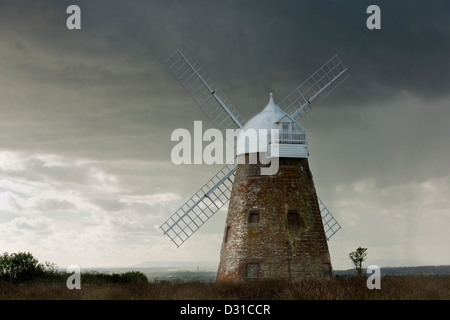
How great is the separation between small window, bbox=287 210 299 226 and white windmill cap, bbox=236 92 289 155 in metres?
3.18

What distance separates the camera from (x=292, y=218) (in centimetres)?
2588

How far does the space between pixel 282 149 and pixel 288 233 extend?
154 inches

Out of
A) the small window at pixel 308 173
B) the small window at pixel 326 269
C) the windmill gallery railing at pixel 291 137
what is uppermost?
the windmill gallery railing at pixel 291 137

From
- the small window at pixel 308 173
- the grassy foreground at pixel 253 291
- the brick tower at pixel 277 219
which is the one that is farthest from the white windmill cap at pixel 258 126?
the grassy foreground at pixel 253 291

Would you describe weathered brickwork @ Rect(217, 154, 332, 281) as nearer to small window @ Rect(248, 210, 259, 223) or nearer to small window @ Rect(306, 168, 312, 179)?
small window @ Rect(248, 210, 259, 223)

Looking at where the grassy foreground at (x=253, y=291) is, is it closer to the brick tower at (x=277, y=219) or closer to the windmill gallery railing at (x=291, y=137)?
the brick tower at (x=277, y=219)

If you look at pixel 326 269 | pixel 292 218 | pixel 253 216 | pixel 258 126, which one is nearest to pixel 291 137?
pixel 258 126

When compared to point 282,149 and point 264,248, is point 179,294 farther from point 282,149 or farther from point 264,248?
point 282,149

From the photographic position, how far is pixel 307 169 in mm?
27203

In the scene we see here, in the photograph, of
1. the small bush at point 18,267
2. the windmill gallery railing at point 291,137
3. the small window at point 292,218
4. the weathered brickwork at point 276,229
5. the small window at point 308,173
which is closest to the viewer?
the weathered brickwork at point 276,229

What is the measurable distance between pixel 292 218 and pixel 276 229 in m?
0.99

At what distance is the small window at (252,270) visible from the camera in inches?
992

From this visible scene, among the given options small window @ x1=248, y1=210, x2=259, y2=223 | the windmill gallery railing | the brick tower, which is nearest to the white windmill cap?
the brick tower
